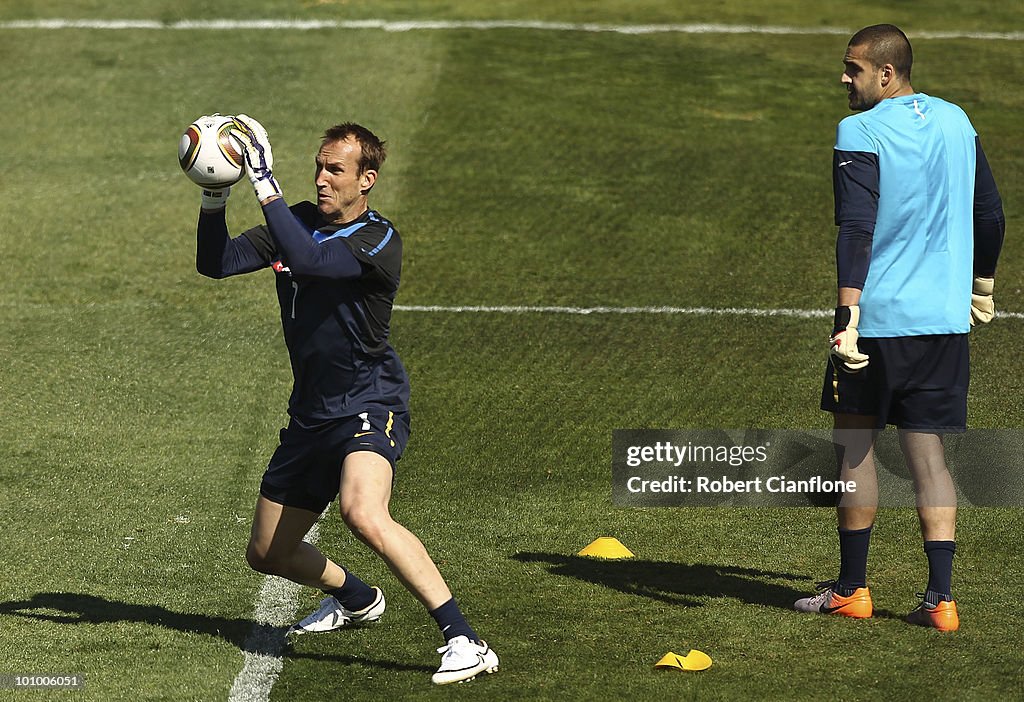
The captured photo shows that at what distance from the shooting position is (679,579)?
6.74 m

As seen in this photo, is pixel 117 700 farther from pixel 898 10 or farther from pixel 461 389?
pixel 898 10

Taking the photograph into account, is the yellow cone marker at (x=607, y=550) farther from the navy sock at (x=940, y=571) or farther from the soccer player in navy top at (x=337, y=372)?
the navy sock at (x=940, y=571)

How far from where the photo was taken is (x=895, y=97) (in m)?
5.90

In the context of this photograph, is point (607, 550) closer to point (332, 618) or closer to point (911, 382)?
point (332, 618)

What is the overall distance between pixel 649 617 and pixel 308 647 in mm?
1407

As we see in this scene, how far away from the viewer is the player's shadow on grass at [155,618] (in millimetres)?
6055

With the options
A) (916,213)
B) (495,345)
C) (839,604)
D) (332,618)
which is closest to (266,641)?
(332,618)

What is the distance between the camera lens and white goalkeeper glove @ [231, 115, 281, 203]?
17.8 feet

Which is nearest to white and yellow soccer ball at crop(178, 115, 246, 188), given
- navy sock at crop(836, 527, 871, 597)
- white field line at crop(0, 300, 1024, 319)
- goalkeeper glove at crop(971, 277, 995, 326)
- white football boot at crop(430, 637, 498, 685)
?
white football boot at crop(430, 637, 498, 685)

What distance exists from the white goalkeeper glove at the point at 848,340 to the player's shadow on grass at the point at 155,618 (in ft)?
7.17

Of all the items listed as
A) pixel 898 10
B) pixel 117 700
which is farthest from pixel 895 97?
pixel 898 10

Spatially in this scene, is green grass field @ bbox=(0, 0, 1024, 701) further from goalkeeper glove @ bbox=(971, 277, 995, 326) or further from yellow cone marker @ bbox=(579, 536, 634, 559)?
goalkeeper glove @ bbox=(971, 277, 995, 326)

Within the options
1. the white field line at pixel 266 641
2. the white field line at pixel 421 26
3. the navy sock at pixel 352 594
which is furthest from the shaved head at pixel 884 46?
the white field line at pixel 421 26

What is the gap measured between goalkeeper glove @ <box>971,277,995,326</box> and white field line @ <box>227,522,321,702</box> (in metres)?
3.14
